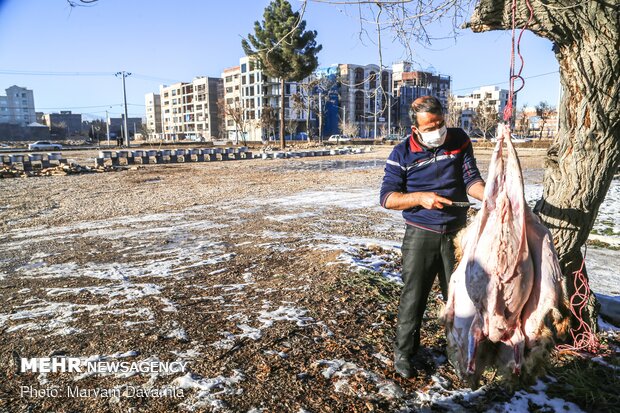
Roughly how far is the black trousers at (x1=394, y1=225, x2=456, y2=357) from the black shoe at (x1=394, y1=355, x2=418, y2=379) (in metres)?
→ 0.03

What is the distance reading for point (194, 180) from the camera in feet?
54.4

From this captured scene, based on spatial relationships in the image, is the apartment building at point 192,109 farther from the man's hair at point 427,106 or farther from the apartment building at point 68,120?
the man's hair at point 427,106

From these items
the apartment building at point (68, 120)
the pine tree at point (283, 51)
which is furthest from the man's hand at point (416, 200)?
the apartment building at point (68, 120)

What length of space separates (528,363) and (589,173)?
1663mm

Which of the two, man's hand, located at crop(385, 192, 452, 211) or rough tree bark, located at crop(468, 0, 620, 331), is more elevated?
rough tree bark, located at crop(468, 0, 620, 331)

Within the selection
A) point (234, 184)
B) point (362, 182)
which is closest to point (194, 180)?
point (234, 184)

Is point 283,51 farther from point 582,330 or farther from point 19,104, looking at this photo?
point 19,104

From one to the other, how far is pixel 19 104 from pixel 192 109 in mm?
63305

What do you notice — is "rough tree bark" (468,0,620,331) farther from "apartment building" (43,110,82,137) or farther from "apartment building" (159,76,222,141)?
"apartment building" (43,110,82,137)

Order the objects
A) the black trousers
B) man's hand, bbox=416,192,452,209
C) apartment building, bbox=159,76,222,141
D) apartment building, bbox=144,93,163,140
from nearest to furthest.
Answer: man's hand, bbox=416,192,452,209, the black trousers, apartment building, bbox=159,76,222,141, apartment building, bbox=144,93,163,140

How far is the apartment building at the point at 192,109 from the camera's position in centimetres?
10858

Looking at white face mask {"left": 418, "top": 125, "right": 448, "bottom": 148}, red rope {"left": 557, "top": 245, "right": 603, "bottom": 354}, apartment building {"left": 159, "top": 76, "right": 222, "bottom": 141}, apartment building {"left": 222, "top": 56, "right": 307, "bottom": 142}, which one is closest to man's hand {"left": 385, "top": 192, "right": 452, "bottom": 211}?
white face mask {"left": 418, "top": 125, "right": 448, "bottom": 148}

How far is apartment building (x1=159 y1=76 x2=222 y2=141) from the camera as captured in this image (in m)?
109

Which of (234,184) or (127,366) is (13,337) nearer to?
(127,366)
